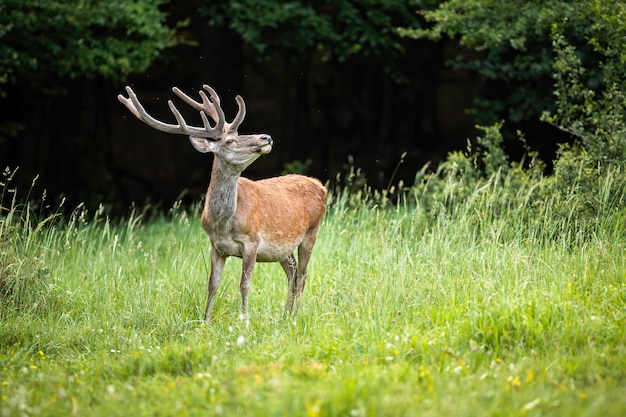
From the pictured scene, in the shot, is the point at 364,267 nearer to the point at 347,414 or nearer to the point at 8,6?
the point at 347,414

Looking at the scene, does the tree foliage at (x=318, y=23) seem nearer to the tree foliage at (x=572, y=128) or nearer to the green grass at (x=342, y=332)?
the tree foliage at (x=572, y=128)

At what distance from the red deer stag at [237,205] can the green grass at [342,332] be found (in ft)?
1.58

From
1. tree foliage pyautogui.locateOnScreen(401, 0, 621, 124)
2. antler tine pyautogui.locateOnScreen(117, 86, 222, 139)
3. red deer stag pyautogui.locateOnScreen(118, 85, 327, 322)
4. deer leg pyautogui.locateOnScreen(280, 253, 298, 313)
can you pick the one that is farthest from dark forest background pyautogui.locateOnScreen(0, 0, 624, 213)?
antler tine pyautogui.locateOnScreen(117, 86, 222, 139)

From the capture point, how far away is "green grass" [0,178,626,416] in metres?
4.73

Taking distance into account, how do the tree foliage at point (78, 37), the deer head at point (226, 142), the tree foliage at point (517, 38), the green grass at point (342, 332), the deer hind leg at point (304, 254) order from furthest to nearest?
1. the tree foliage at point (78, 37)
2. the tree foliage at point (517, 38)
3. the deer hind leg at point (304, 254)
4. the deer head at point (226, 142)
5. the green grass at point (342, 332)

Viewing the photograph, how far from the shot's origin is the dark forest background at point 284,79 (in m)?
11.9

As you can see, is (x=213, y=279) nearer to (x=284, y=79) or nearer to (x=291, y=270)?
(x=291, y=270)

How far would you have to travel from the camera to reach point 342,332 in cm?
616

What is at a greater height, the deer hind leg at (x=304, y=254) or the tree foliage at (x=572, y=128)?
the tree foliage at (x=572, y=128)

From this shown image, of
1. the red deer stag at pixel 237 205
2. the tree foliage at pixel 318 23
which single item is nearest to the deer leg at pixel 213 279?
the red deer stag at pixel 237 205

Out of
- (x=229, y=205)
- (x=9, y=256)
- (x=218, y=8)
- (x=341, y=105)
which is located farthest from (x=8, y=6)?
(x=341, y=105)

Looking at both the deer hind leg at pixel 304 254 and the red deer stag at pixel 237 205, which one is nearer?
the red deer stag at pixel 237 205

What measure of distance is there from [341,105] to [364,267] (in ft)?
39.4

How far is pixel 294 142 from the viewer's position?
57.0ft
